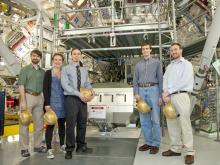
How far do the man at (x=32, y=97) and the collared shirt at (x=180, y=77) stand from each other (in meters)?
2.04

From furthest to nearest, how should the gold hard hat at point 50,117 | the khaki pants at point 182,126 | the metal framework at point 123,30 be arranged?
the metal framework at point 123,30 → the gold hard hat at point 50,117 → the khaki pants at point 182,126

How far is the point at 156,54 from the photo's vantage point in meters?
8.42

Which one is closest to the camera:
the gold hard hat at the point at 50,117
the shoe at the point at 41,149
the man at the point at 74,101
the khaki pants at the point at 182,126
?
the khaki pants at the point at 182,126

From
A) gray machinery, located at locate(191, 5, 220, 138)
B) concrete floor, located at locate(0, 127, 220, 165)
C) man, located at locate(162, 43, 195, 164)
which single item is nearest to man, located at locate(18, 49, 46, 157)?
concrete floor, located at locate(0, 127, 220, 165)

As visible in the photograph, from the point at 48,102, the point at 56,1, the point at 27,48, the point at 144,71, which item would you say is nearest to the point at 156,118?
the point at 144,71

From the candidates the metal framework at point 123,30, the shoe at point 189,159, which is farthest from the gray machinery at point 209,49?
the shoe at point 189,159

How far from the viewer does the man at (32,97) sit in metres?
4.11

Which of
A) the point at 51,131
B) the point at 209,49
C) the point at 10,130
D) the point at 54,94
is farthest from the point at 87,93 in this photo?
the point at 10,130

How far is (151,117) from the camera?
418 cm

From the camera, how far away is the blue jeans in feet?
13.4

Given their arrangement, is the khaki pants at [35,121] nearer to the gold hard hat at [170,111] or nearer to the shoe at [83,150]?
the shoe at [83,150]

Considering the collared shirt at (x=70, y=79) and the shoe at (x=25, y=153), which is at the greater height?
the collared shirt at (x=70, y=79)

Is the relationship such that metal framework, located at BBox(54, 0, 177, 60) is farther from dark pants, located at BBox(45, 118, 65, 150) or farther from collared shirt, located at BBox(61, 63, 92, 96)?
dark pants, located at BBox(45, 118, 65, 150)

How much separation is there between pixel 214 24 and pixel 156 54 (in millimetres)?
3712
